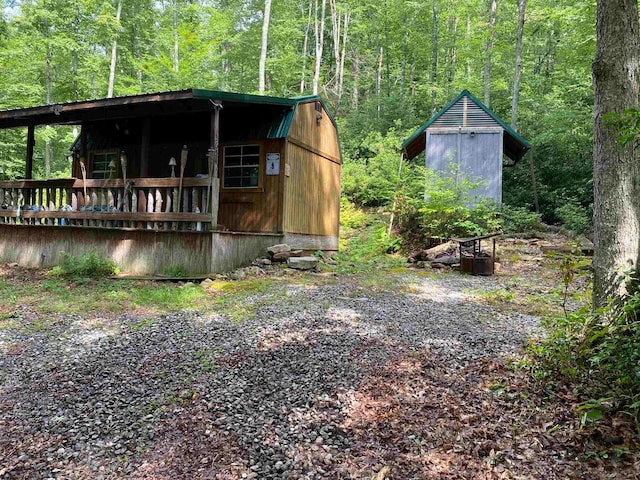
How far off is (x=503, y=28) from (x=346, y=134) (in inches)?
367

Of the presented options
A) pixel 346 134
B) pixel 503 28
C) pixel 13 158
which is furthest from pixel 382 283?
pixel 13 158

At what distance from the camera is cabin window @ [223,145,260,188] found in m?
9.30

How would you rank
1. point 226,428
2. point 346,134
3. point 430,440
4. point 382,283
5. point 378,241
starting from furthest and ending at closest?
point 346,134, point 378,241, point 382,283, point 226,428, point 430,440

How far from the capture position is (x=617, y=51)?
3.03m

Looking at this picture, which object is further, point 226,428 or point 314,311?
point 314,311

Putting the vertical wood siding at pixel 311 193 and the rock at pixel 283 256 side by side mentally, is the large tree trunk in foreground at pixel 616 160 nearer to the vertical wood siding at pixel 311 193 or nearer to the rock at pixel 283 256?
the rock at pixel 283 256

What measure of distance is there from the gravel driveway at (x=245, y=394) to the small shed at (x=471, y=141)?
9787 mm

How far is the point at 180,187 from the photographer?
289 inches

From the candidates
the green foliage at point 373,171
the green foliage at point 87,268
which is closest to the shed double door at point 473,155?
the green foliage at point 373,171

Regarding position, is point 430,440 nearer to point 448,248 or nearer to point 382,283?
point 382,283

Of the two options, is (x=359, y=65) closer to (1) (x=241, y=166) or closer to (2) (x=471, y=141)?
(2) (x=471, y=141)

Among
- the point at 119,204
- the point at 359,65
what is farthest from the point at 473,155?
the point at 359,65

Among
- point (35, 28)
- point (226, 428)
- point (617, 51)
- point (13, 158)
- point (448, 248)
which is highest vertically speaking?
point (35, 28)

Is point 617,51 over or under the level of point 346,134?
under
